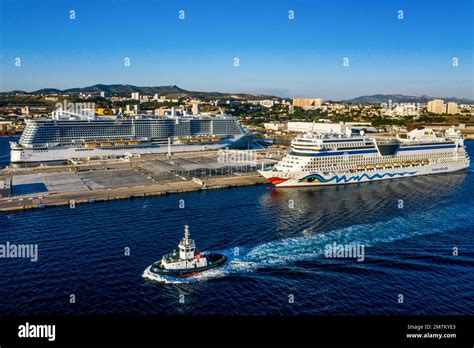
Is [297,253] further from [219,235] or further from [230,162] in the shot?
[230,162]

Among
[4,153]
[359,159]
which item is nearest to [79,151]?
[4,153]

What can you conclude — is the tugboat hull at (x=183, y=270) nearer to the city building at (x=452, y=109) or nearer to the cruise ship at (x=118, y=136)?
the cruise ship at (x=118, y=136)

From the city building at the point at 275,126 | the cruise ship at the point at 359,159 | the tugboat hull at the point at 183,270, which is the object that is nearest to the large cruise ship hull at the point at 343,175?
the cruise ship at the point at 359,159

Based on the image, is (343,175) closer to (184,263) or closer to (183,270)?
(184,263)

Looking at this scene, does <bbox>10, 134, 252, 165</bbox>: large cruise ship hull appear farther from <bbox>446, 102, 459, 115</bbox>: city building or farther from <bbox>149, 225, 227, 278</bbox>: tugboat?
<bbox>446, 102, 459, 115</bbox>: city building

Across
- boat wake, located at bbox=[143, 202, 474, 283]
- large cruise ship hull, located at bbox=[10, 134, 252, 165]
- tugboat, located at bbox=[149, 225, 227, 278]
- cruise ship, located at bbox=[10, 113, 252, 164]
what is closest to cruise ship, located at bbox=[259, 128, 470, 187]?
boat wake, located at bbox=[143, 202, 474, 283]

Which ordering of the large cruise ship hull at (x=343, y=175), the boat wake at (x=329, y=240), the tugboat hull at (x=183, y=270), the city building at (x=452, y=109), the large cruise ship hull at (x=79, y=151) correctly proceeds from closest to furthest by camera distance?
1. the tugboat hull at (x=183, y=270)
2. the boat wake at (x=329, y=240)
3. the large cruise ship hull at (x=343, y=175)
4. the large cruise ship hull at (x=79, y=151)
5. the city building at (x=452, y=109)
